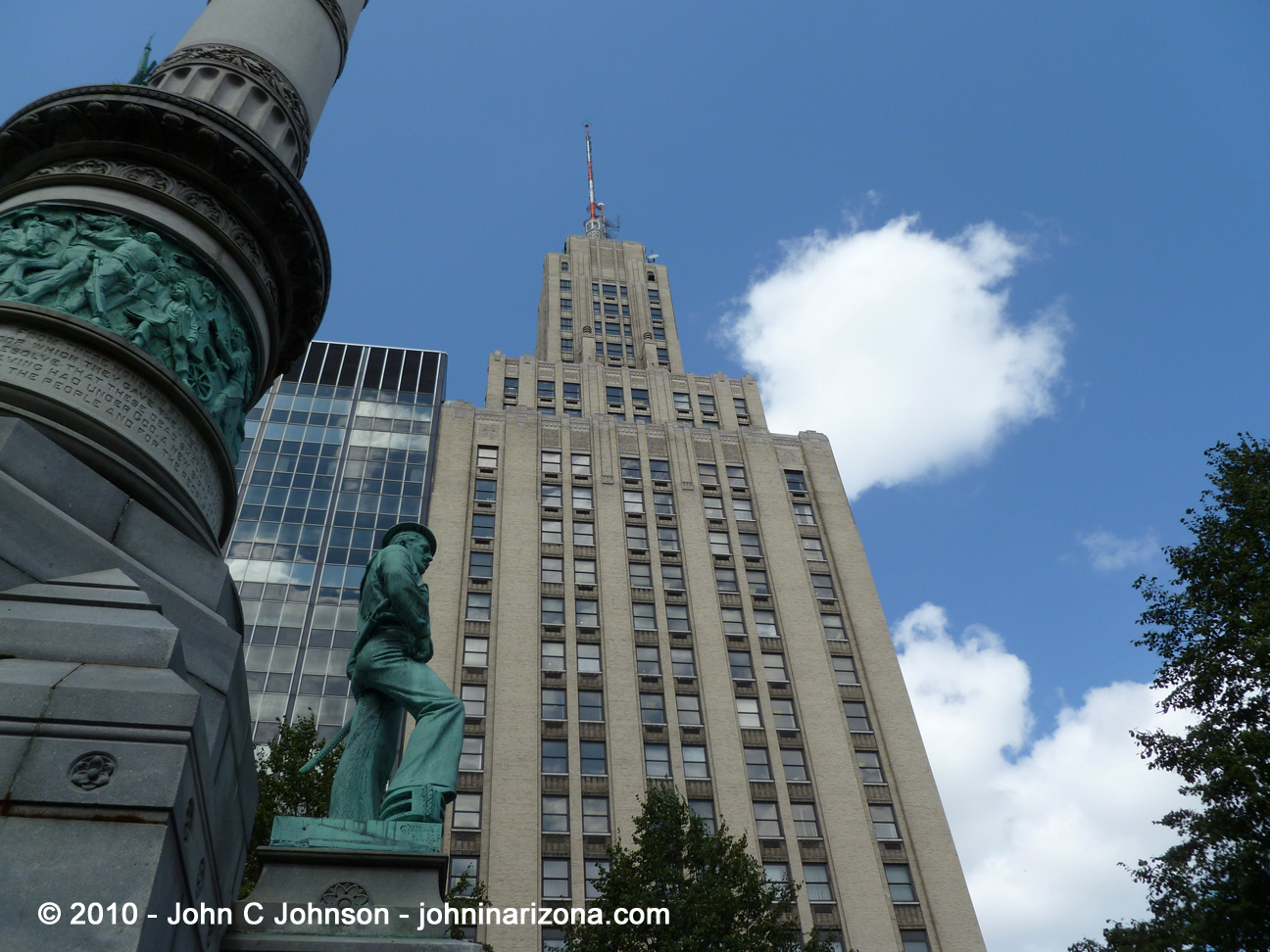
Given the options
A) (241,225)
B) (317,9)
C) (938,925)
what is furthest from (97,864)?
(938,925)

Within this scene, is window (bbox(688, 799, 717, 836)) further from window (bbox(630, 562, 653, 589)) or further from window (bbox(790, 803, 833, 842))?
Result: window (bbox(630, 562, 653, 589))

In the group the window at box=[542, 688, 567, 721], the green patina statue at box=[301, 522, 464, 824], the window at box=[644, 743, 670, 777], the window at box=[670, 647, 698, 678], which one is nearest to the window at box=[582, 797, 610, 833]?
the window at box=[644, 743, 670, 777]

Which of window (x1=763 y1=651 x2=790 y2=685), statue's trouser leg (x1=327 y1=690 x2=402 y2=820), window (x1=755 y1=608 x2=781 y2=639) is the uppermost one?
window (x1=755 y1=608 x2=781 y2=639)

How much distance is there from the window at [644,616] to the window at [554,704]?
568cm

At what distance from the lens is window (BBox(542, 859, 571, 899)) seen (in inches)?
1437

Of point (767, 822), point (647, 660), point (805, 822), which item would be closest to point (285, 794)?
point (767, 822)

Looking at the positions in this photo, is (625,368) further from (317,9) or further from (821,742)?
(317,9)

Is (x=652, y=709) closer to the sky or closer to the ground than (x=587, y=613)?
closer to the ground

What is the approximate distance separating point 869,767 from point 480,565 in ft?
69.0

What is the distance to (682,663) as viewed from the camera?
46219 millimetres

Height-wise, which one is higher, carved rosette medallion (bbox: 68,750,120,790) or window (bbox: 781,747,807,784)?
window (bbox: 781,747,807,784)

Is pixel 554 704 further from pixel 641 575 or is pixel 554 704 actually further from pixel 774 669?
pixel 774 669

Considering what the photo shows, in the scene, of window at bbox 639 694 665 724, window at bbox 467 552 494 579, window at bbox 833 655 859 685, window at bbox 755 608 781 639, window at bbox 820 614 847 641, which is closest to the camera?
window at bbox 639 694 665 724

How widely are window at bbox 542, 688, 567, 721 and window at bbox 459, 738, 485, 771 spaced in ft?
10.5
